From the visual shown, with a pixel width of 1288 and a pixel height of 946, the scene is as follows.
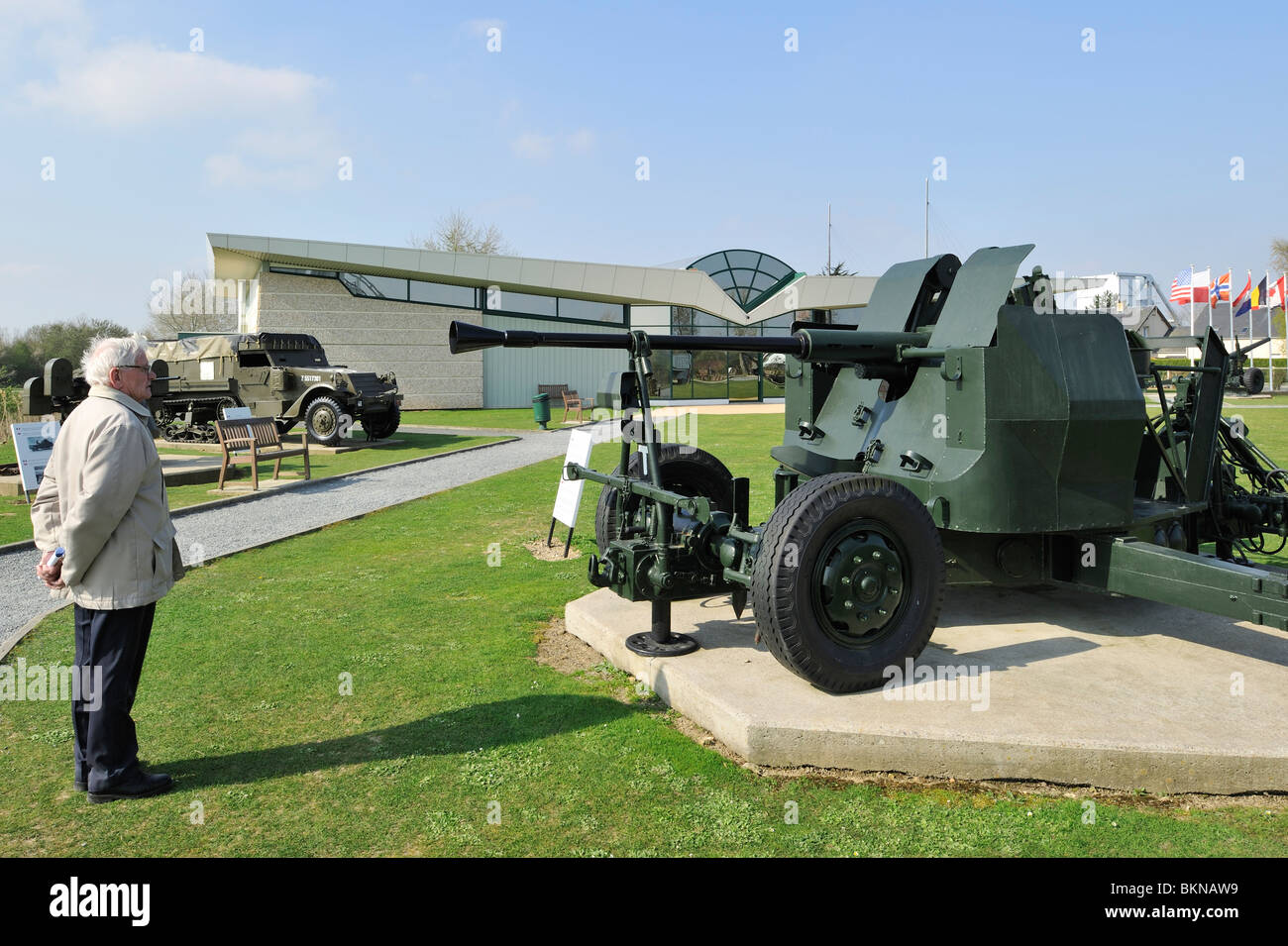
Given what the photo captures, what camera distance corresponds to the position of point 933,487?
504 cm

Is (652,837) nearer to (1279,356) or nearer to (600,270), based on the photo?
(600,270)


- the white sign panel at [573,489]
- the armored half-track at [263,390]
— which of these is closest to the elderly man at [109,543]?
the white sign panel at [573,489]

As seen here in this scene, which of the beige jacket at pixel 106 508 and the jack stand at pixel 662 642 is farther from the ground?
the beige jacket at pixel 106 508

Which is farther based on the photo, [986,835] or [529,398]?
[529,398]

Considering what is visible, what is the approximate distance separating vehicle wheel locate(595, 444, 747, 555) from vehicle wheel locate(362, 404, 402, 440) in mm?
16204

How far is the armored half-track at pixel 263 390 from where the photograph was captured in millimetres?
20562

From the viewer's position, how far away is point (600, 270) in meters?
35.1

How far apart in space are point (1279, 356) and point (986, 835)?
218 feet

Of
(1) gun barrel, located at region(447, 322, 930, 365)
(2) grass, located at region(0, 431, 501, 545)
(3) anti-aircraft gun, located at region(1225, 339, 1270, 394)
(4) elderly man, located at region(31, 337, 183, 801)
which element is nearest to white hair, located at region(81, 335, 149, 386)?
(4) elderly man, located at region(31, 337, 183, 801)

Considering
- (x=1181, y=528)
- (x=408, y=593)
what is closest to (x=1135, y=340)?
(x=1181, y=528)

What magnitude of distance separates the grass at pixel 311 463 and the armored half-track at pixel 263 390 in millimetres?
741

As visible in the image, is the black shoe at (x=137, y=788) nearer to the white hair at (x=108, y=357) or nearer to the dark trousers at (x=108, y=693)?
the dark trousers at (x=108, y=693)

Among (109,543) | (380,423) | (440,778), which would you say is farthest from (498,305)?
(440,778)

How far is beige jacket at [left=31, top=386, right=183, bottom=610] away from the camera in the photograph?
3.66 meters
